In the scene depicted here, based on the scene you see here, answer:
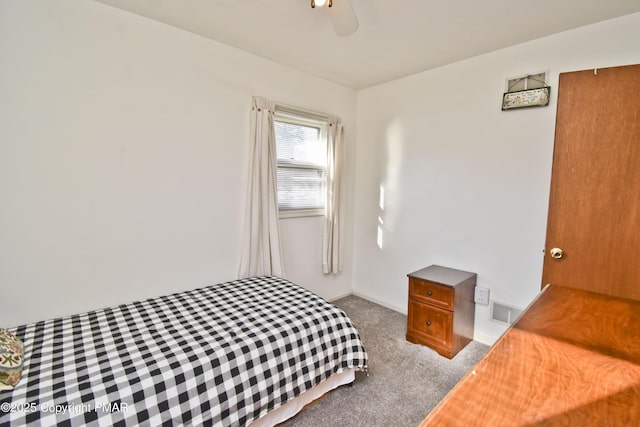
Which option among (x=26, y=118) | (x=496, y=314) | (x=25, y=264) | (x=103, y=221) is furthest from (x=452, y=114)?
(x=25, y=264)

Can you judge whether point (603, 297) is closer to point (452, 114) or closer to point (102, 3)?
point (452, 114)

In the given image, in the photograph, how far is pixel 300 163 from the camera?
304 cm

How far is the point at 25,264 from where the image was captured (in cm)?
175

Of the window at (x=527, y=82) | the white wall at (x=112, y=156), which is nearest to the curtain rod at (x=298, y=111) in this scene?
the white wall at (x=112, y=156)

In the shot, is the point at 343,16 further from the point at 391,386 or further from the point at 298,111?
the point at 391,386

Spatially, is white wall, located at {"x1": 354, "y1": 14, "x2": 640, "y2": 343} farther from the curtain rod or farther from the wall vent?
the curtain rod

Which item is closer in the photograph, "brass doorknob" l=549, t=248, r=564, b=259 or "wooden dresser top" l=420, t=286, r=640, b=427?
"wooden dresser top" l=420, t=286, r=640, b=427

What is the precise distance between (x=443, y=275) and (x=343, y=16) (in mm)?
2049

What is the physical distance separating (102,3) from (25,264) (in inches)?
64.5

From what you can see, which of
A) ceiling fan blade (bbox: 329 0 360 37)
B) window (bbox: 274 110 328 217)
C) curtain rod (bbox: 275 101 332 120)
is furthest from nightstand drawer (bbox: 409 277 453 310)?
ceiling fan blade (bbox: 329 0 360 37)

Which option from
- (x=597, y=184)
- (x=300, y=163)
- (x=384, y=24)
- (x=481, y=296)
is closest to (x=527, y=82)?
(x=597, y=184)

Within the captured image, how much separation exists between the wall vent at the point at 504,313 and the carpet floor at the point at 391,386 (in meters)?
0.29

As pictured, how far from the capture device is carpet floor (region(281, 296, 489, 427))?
1.74m

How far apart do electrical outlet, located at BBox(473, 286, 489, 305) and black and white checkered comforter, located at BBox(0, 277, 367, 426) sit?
1221mm
